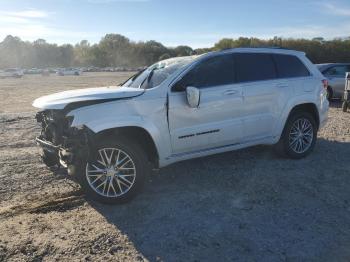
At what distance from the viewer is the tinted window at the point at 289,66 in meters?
7.35

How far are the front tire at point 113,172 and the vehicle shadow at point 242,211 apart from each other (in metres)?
0.17

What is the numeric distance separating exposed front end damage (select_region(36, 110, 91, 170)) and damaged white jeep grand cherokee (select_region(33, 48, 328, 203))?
0.04ft

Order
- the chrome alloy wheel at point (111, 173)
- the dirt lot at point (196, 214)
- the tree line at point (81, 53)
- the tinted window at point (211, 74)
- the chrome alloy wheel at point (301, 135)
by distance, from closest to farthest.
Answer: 1. the dirt lot at point (196, 214)
2. the chrome alloy wheel at point (111, 173)
3. the tinted window at point (211, 74)
4. the chrome alloy wheel at point (301, 135)
5. the tree line at point (81, 53)

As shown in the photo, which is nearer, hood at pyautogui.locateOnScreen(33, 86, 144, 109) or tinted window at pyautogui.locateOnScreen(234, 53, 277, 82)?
hood at pyautogui.locateOnScreen(33, 86, 144, 109)

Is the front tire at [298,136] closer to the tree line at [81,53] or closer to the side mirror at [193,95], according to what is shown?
the side mirror at [193,95]

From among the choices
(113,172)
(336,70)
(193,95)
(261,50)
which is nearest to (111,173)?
(113,172)

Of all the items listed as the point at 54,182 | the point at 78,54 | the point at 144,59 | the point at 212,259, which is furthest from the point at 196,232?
the point at 78,54

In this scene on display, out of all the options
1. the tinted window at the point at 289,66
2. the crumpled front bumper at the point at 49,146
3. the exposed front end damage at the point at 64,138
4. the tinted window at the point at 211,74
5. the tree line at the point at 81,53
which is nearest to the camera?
the exposed front end damage at the point at 64,138

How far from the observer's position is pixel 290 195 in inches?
229

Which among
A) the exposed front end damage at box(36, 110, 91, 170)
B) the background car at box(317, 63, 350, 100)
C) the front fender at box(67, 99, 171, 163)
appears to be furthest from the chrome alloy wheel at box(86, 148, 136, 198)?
the background car at box(317, 63, 350, 100)

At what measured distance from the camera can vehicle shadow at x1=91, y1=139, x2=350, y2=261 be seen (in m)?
4.37

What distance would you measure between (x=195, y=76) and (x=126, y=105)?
1.24 m

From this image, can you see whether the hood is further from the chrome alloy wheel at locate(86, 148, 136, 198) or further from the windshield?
the chrome alloy wheel at locate(86, 148, 136, 198)

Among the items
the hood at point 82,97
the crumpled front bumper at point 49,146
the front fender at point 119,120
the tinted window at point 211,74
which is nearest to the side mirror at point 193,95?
the tinted window at point 211,74
